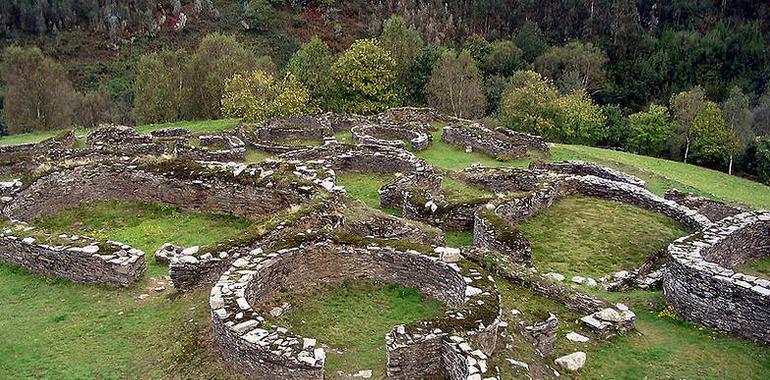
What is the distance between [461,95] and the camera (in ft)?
233

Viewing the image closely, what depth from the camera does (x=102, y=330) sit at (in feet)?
46.0

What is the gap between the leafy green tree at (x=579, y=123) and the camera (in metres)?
56.7

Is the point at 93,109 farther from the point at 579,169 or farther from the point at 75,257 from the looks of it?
the point at 75,257

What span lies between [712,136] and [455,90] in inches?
1123

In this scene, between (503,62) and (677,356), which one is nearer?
(677,356)

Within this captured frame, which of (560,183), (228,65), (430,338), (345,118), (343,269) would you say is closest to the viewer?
(430,338)

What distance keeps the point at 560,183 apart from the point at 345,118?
24.5m

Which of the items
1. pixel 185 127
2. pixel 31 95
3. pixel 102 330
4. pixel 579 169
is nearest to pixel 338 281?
pixel 102 330

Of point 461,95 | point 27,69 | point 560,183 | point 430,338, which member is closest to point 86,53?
point 27,69

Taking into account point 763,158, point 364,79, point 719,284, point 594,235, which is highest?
point 364,79

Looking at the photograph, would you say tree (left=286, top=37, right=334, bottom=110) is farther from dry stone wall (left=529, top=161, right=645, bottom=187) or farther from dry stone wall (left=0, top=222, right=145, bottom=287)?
dry stone wall (left=0, top=222, right=145, bottom=287)

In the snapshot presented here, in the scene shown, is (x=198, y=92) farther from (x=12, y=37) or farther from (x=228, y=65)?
(x=12, y=37)

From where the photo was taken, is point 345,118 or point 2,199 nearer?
point 2,199

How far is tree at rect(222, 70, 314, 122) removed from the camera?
5228 cm
